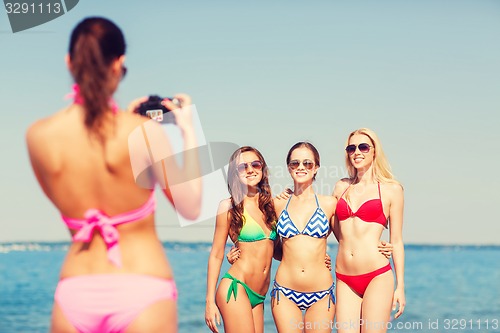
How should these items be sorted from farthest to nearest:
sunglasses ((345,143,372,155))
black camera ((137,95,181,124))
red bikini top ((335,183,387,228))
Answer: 1. sunglasses ((345,143,372,155))
2. red bikini top ((335,183,387,228))
3. black camera ((137,95,181,124))

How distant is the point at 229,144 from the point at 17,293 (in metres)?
28.7

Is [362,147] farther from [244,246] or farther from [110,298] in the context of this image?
[110,298]

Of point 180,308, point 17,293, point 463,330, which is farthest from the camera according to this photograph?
point 17,293

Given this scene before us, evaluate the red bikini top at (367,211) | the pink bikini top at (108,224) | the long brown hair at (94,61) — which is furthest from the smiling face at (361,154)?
the long brown hair at (94,61)

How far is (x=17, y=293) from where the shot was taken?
32.8m

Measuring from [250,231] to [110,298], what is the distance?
3509mm

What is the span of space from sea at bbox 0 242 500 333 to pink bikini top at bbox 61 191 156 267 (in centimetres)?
379

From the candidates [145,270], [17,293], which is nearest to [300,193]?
[145,270]

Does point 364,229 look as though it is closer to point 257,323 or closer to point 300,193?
point 300,193

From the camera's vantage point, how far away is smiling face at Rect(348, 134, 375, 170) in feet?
22.6

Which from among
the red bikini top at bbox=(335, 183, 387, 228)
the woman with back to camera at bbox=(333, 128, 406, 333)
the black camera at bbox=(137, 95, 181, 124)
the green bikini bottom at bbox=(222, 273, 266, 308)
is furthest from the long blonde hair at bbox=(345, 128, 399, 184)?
the black camera at bbox=(137, 95, 181, 124)

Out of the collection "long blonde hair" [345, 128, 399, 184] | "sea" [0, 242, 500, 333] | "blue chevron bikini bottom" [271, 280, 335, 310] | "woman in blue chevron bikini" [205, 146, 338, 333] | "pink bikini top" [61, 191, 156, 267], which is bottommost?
"sea" [0, 242, 500, 333]

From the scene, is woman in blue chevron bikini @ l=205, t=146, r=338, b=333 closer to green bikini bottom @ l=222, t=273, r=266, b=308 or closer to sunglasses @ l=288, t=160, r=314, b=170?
green bikini bottom @ l=222, t=273, r=266, b=308

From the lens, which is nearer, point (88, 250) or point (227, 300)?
point (88, 250)
